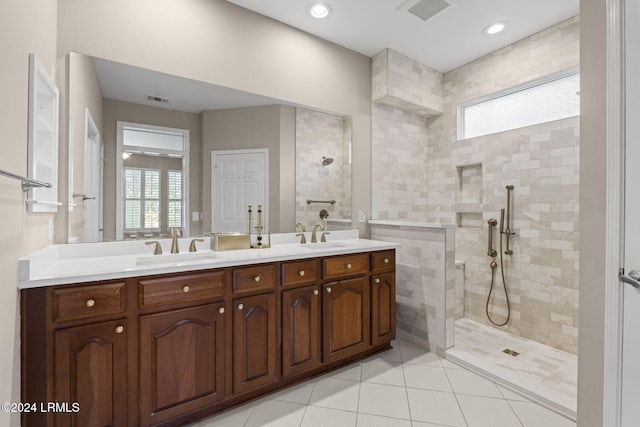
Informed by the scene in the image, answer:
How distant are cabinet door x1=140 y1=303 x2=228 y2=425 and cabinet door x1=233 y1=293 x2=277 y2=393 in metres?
0.09

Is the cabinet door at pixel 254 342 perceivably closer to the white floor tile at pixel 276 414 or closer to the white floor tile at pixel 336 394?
the white floor tile at pixel 276 414

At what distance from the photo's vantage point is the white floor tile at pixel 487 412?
1644 millimetres

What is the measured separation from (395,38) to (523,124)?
1543 millimetres

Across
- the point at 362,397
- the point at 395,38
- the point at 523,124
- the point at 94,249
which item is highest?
the point at 395,38

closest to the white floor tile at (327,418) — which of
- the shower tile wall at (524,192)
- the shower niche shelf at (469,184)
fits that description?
the shower tile wall at (524,192)

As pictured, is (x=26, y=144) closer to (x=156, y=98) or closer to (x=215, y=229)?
(x=156, y=98)

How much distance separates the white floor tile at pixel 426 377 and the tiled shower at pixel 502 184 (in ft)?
1.78

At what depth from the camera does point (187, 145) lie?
2137 mm

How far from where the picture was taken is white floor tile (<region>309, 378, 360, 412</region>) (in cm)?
180

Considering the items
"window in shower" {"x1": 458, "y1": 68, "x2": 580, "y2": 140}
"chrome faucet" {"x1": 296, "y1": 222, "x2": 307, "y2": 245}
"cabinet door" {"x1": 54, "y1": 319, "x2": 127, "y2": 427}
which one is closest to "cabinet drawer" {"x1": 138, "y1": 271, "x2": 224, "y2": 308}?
"cabinet door" {"x1": 54, "y1": 319, "x2": 127, "y2": 427}

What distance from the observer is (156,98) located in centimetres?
202

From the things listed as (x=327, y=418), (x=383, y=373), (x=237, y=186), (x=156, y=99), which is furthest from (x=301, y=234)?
(x=156, y=99)

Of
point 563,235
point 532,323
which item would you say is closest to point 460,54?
point 563,235

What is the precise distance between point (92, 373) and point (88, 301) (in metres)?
0.33
